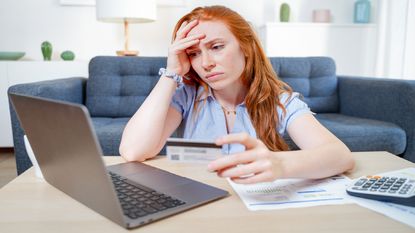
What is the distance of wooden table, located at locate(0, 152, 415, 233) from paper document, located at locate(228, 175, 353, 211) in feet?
0.06

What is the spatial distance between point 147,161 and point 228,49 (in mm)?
393

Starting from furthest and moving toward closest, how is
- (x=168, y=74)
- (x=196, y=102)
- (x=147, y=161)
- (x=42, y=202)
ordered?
1. (x=196, y=102)
2. (x=168, y=74)
3. (x=147, y=161)
4. (x=42, y=202)

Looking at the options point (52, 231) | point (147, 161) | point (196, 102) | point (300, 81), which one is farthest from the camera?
point (300, 81)

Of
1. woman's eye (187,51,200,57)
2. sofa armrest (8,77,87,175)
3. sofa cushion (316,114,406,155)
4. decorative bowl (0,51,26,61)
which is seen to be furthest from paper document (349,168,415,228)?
decorative bowl (0,51,26,61)

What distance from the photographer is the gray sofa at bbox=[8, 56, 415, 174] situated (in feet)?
5.72

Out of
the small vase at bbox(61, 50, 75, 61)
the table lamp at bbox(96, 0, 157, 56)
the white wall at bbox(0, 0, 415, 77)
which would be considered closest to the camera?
the table lamp at bbox(96, 0, 157, 56)

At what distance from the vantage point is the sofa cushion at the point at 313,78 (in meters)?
2.30

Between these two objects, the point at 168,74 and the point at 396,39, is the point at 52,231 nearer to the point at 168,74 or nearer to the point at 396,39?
the point at 168,74

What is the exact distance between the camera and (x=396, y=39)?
297 centimetres

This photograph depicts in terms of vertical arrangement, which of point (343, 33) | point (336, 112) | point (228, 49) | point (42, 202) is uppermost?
point (343, 33)

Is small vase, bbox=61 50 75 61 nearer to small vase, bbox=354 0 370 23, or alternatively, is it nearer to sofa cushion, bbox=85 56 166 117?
sofa cushion, bbox=85 56 166 117

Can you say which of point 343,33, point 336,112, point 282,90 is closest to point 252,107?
point 282,90

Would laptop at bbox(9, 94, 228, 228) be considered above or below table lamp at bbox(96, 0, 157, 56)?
below

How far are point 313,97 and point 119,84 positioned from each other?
1.33 m
